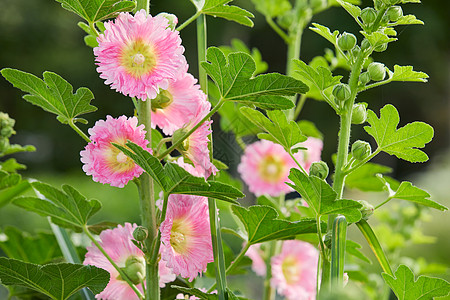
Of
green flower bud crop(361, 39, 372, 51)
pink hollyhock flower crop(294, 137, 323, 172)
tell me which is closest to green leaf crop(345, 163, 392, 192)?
pink hollyhock flower crop(294, 137, 323, 172)

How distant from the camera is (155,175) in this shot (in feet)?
0.97

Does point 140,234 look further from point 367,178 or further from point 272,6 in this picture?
point 272,6

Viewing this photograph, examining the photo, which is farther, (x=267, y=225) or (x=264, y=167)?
(x=264, y=167)

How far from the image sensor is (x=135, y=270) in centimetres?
36

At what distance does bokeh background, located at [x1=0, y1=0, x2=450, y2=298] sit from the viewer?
651 centimetres

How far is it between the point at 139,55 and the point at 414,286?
20 centimetres

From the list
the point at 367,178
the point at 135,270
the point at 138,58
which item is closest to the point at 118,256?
the point at 135,270

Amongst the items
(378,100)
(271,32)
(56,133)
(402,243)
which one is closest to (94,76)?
(56,133)

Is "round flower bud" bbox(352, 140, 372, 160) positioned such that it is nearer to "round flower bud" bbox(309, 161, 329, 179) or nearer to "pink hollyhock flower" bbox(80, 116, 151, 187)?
"round flower bud" bbox(309, 161, 329, 179)

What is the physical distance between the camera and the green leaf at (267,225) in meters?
0.33

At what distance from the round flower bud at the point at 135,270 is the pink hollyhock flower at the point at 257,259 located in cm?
26

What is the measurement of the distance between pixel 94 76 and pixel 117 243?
686cm

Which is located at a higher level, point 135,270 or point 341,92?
point 341,92

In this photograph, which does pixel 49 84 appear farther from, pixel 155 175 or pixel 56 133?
pixel 56 133
